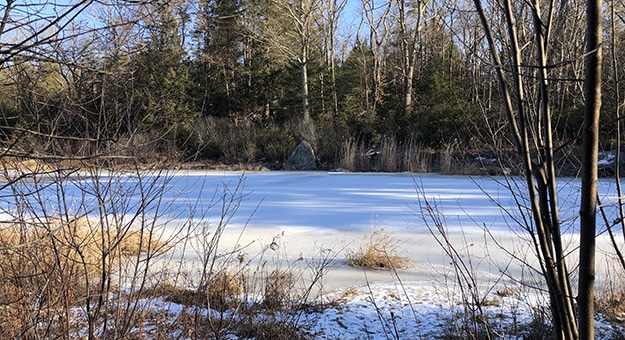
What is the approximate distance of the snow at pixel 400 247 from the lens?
2.93 meters

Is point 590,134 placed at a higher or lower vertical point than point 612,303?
higher

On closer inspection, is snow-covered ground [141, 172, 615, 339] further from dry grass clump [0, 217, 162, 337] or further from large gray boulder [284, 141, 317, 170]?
large gray boulder [284, 141, 317, 170]

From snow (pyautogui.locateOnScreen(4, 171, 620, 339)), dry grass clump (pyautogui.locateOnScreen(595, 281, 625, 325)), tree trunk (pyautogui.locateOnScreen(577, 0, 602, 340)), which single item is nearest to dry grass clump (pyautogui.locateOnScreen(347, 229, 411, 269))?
snow (pyautogui.locateOnScreen(4, 171, 620, 339))

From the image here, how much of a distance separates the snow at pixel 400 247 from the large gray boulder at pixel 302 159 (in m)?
6.22

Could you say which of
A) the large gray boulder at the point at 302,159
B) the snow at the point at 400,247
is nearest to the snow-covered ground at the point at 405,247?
the snow at the point at 400,247

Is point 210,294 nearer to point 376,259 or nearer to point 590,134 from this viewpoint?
point 376,259

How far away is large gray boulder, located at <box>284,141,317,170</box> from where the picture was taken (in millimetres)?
15875

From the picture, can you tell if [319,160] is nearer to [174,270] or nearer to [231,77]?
[231,77]

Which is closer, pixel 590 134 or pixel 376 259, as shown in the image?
pixel 590 134

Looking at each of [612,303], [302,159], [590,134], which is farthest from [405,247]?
[302,159]

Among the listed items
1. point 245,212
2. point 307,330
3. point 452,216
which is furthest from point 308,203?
point 307,330

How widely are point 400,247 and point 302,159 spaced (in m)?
11.4

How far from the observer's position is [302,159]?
16031mm

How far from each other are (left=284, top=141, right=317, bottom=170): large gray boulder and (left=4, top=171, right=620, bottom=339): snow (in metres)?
6.22
